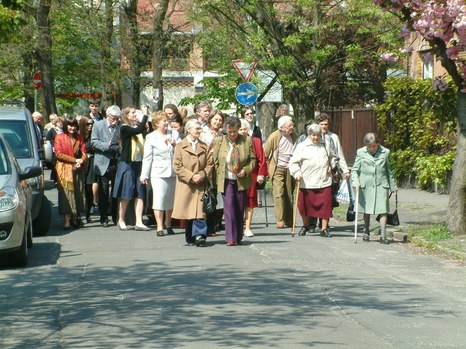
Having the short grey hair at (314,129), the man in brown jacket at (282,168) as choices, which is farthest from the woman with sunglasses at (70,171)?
the short grey hair at (314,129)

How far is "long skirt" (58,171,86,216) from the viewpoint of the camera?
734 inches

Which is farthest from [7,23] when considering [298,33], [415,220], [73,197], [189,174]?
[298,33]

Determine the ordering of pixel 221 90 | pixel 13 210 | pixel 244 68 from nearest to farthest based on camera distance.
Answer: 1. pixel 13 210
2. pixel 244 68
3. pixel 221 90

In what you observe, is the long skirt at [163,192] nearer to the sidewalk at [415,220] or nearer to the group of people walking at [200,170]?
the group of people walking at [200,170]

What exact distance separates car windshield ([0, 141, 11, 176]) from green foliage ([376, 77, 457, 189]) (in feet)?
37.5

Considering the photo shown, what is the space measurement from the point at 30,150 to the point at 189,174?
11.1 feet

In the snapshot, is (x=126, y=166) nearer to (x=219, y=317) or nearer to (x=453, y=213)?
(x=453, y=213)

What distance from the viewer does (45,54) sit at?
34.4 metres

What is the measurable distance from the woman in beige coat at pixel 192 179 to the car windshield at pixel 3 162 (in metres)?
2.63

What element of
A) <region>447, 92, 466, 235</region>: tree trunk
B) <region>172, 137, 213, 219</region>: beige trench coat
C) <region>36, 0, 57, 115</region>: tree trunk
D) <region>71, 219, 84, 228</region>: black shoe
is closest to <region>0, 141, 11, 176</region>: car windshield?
<region>172, 137, 213, 219</region>: beige trench coat

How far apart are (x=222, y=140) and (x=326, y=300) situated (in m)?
5.78

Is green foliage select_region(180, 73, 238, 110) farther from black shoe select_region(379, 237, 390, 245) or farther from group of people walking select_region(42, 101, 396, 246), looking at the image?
black shoe select_region(379, 237, 390, 245)

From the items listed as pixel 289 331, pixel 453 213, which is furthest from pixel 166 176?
pixel 289 331

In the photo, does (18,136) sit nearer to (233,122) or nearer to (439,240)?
(233,122)
